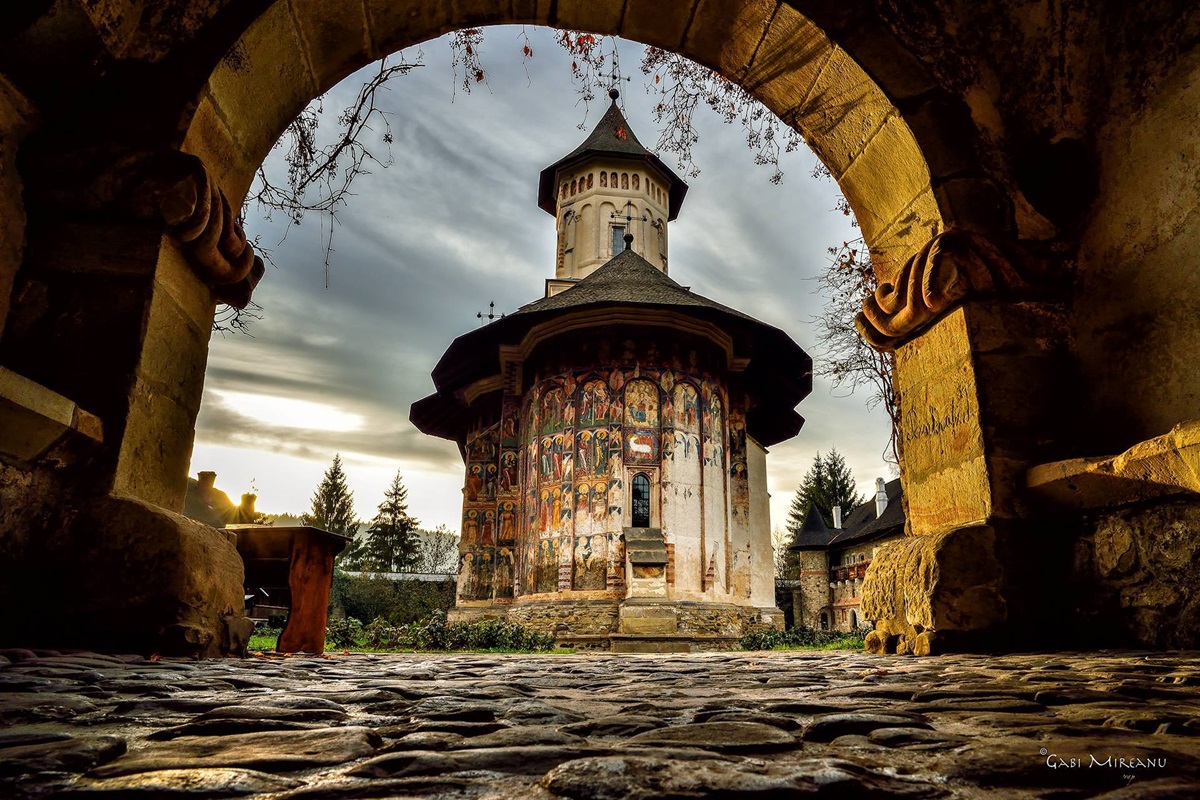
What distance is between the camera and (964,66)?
3668 mm

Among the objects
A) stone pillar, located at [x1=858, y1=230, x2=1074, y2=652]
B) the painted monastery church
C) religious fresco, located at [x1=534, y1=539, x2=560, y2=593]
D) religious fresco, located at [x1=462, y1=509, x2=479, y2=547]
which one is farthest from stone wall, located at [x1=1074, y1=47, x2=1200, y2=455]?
religious fresco, located at [x1=462, y1=509, x2=479, y2=547]

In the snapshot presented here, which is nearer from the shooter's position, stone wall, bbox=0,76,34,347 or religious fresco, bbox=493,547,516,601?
stone wall, bbox=0,76,34,347

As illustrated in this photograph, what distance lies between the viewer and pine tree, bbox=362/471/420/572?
45.2 metres

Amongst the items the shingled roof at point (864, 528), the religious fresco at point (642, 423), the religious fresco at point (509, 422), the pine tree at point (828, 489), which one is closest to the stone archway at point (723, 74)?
the religious fresco at point (642, 423)

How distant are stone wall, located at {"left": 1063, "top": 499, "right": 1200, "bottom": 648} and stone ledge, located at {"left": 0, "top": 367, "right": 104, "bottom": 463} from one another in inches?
163

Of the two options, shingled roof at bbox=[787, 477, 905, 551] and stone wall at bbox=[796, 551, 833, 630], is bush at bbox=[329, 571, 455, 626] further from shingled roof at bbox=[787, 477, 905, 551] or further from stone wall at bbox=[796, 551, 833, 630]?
shingled roof at bbox=[787, 477, 905, 551]

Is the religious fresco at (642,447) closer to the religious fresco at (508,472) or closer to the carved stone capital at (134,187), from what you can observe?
the religious fresco at (508,472)

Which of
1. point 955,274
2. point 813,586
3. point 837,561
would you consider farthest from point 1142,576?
point 813,586

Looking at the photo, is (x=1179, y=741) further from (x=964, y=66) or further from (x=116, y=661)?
(x=964, y=66)

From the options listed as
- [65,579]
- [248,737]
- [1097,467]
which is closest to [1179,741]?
[248,737]

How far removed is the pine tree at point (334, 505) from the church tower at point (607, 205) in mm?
30969

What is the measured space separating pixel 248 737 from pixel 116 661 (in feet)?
5.05

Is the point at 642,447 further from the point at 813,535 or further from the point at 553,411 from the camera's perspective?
the point at 813,535

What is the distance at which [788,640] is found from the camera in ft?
50.3
